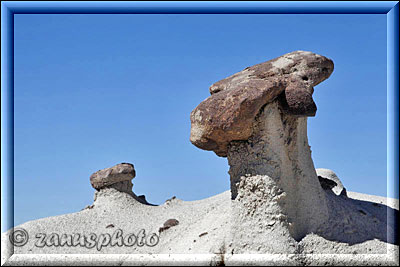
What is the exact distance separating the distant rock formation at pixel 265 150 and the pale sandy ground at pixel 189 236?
29cm

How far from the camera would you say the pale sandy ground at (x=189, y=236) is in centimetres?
821

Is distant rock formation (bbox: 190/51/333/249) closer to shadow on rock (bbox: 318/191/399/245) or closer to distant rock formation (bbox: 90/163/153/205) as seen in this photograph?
shadow on rock (bbox: 318/191/399/245)

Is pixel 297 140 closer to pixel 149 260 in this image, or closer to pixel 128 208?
pixel 149 260

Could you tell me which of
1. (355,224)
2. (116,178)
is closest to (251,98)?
(355,224)

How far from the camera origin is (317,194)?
9.00 metres

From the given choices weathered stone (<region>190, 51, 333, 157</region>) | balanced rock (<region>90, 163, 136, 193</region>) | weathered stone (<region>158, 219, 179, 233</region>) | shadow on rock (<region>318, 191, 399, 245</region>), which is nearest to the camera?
weathered stone (<region>190, 51, 333, 157</region>)

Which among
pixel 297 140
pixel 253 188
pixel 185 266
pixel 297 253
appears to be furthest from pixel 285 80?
pixel 185 266

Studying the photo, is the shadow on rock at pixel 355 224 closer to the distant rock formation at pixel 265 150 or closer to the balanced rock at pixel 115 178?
the distant rock formation at pixel 265 150

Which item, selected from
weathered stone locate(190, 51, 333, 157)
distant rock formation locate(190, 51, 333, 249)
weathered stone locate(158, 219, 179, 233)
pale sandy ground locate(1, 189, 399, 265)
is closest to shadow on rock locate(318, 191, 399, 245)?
pale sandy ground locate(1, 189, 399, 265)

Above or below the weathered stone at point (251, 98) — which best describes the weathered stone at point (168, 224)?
below

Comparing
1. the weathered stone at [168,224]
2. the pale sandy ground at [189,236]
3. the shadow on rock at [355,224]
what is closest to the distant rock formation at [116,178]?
the pale sandy ground at [189,236]

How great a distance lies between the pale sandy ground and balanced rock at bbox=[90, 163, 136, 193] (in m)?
0.23

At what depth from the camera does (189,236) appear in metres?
9.88

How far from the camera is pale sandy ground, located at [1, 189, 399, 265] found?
8211mm
